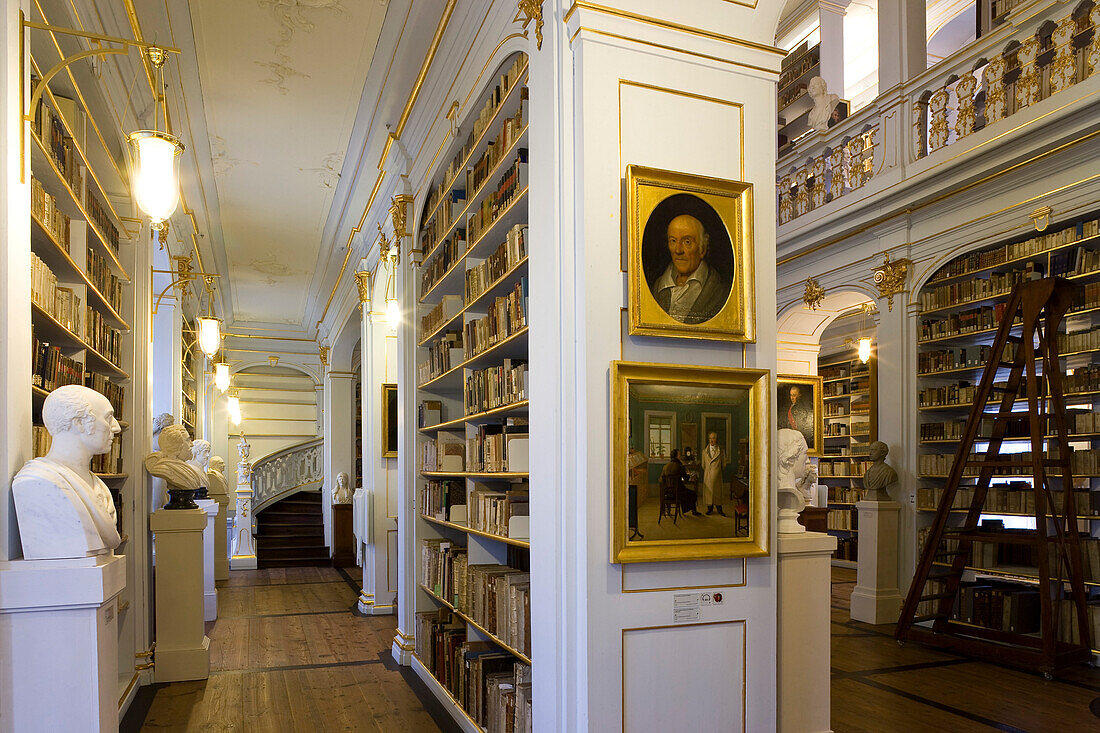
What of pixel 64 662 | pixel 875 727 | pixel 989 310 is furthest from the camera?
pixel 989 310

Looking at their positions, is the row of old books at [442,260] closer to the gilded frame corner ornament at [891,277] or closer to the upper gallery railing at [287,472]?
the gilded frame corner ornament at [891,277]

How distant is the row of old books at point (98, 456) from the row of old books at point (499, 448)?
77.5 inches

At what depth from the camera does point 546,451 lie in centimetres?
337

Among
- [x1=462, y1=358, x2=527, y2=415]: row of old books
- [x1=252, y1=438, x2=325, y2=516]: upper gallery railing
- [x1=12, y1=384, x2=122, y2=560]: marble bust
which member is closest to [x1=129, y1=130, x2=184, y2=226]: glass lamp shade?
[x1=12, y1=384, x2=122, y2=560]: marble bust

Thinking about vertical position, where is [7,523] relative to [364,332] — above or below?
below

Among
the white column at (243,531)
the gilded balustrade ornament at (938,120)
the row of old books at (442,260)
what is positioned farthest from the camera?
the white column at (243,531)

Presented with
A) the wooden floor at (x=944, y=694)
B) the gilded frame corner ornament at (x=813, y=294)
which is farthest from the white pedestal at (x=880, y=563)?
the gilded frame corner ornament at (x=813, y=294)

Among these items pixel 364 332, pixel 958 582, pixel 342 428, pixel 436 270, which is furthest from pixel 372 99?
pixel 342 428

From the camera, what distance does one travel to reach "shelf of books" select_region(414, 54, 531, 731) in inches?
161

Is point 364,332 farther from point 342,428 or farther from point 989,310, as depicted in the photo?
point 989,310

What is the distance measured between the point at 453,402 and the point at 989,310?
4.87 metres

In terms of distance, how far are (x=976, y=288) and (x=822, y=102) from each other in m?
2.79

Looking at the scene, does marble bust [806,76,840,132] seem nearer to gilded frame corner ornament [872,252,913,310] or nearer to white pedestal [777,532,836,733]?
gilded frame corner ornament [872,252,913,310]

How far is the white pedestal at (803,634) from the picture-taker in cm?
356
